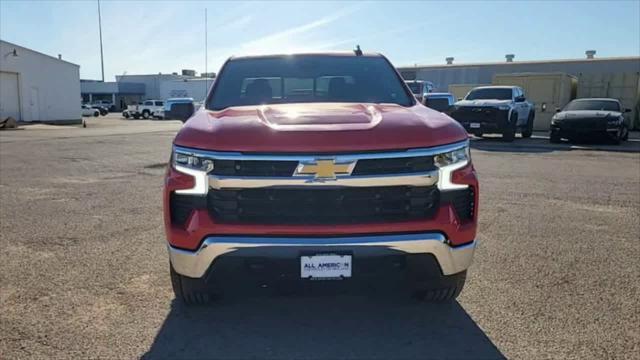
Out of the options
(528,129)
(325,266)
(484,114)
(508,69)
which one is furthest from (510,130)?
(508,69)

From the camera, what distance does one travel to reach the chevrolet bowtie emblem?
280cm

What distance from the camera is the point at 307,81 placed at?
433 centimetres

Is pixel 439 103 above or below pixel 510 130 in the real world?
above

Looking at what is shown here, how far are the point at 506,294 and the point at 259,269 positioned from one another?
202 cm

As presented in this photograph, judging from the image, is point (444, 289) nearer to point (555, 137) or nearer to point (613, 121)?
point (613, 121)

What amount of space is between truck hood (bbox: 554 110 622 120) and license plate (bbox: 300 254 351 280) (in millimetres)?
16575

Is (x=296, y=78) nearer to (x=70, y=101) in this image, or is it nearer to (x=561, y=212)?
(x=561, y=212)

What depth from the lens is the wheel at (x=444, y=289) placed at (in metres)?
3.08

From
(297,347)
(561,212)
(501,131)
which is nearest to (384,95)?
(297,347)

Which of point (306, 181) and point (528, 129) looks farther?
point (528, 129)

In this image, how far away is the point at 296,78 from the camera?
4371 millimetres

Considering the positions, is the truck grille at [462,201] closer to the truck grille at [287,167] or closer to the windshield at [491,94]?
the truck grille at [287,167]

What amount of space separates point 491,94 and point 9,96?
1212 inches

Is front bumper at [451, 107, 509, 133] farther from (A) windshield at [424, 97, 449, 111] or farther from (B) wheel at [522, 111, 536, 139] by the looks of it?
(A) windshield at [424, 97, 449, 111]
